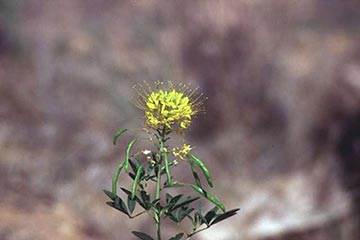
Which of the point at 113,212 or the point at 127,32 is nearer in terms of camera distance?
the point at 113,212

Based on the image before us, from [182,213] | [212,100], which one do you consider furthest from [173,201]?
[212,100]

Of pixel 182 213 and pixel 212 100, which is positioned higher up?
pixel 212 100

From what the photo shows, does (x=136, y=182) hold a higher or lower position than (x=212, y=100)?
lower

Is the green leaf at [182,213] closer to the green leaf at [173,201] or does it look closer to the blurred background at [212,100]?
the green leaf at [173,201]

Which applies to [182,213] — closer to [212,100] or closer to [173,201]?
[173,201]

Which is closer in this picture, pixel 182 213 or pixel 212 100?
pixel 182 213

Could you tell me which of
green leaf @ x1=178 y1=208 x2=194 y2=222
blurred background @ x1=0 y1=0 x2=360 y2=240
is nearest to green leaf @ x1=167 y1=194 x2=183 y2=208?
green leaf @ x1=178 y1=208 x2=194 y2=222

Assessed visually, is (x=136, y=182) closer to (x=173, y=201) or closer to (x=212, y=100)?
(x=173, y=201)

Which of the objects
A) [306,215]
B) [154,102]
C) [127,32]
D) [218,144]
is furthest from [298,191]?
[154,102]

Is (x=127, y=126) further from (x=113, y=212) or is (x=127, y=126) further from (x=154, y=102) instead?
(x=154, y=102)
